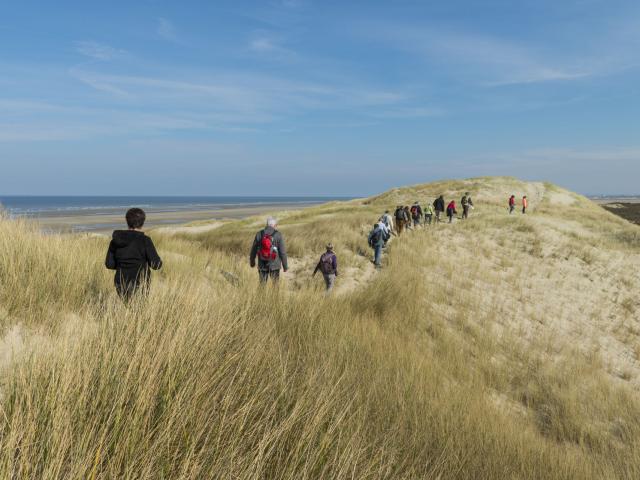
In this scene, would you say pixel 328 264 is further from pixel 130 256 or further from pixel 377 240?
pixel 130 256

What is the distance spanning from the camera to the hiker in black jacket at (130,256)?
16.6ft

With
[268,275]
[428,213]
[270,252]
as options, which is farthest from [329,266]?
[428,213]

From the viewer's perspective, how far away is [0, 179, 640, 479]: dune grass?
2223 mm

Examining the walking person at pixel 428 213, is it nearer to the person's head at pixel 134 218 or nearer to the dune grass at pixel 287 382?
the dune grass at pixel 287 382

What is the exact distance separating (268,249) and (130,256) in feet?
12.4

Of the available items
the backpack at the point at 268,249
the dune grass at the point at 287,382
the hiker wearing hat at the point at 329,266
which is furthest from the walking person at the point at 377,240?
the backpack at the point at 268,249

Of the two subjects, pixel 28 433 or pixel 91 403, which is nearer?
pixel 28 433

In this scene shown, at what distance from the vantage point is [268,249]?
8602 millimetres

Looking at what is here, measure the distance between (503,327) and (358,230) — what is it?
35.6ft

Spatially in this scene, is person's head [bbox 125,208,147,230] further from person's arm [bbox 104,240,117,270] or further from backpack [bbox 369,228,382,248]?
backpack [bbox 369,228,382,248]

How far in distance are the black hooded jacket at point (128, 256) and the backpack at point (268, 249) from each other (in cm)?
357

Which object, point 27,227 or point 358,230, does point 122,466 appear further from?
point 358,230

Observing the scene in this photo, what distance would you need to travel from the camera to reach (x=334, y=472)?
2455 mm

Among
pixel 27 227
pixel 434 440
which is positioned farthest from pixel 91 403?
pixel 27 227
